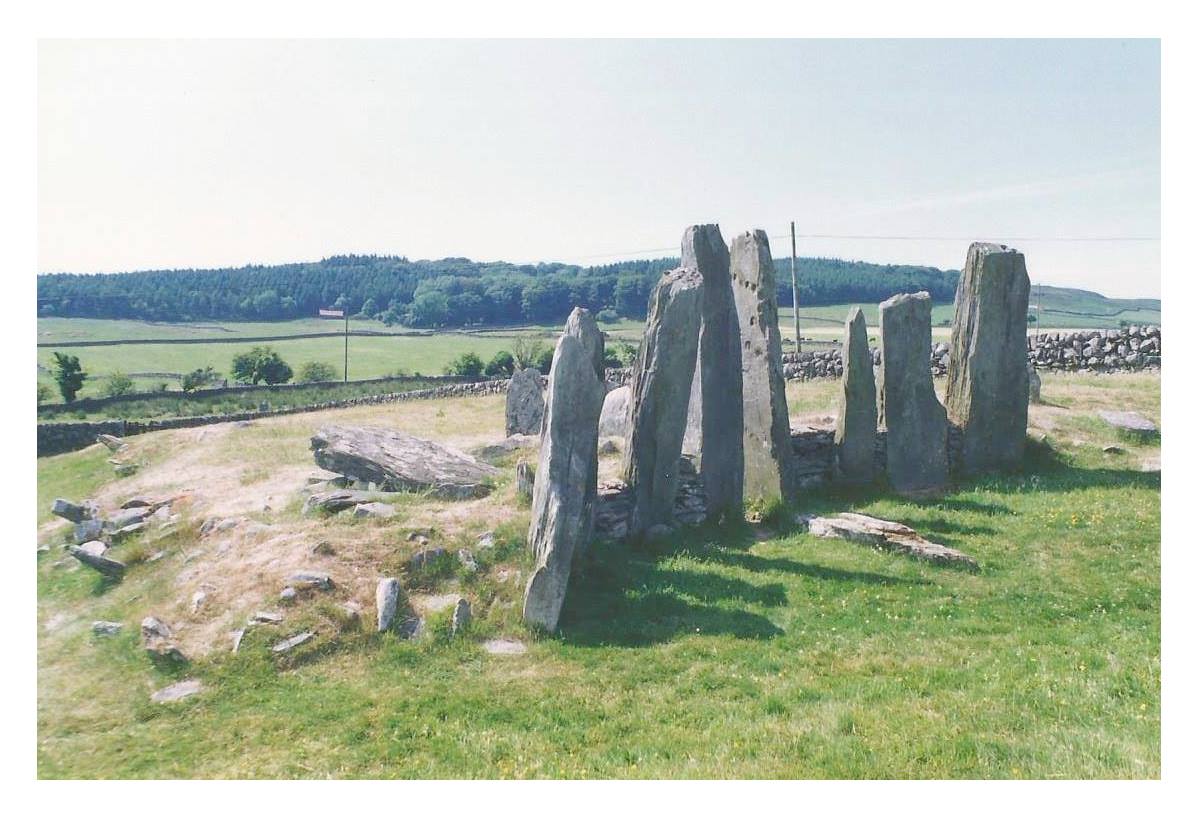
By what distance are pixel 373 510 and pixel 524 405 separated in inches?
444

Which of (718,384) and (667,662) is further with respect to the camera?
(718,384)

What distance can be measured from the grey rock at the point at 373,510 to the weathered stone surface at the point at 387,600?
242 cm

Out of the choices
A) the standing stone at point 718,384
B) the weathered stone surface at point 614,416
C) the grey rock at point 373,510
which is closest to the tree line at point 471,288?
the weathered stone surface at point 614,416

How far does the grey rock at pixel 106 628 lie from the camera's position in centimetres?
1050

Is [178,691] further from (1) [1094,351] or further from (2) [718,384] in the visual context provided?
(1) [1094,351]

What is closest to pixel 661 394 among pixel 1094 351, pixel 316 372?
pixel 1094 351

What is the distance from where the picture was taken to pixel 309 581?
10.7m

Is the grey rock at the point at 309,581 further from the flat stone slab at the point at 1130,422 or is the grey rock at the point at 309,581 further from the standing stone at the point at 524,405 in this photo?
the flat stone slab at the point at 1130,422

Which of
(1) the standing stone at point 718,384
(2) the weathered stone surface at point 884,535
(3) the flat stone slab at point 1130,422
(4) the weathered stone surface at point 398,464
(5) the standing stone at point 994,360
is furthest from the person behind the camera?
(3) the flat stone slab at point 1130,422

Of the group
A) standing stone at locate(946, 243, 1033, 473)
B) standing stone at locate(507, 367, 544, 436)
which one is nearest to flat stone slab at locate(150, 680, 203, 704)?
standing stone at locate(946, 243, 1033, 473)

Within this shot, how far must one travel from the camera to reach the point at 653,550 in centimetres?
1336

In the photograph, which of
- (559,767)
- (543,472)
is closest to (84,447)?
(543,472)

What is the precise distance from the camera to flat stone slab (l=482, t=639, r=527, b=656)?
32.5ft

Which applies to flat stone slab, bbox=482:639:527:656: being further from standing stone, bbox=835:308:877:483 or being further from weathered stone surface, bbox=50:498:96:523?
weathered stone surface, bbox=50:498:96:523
